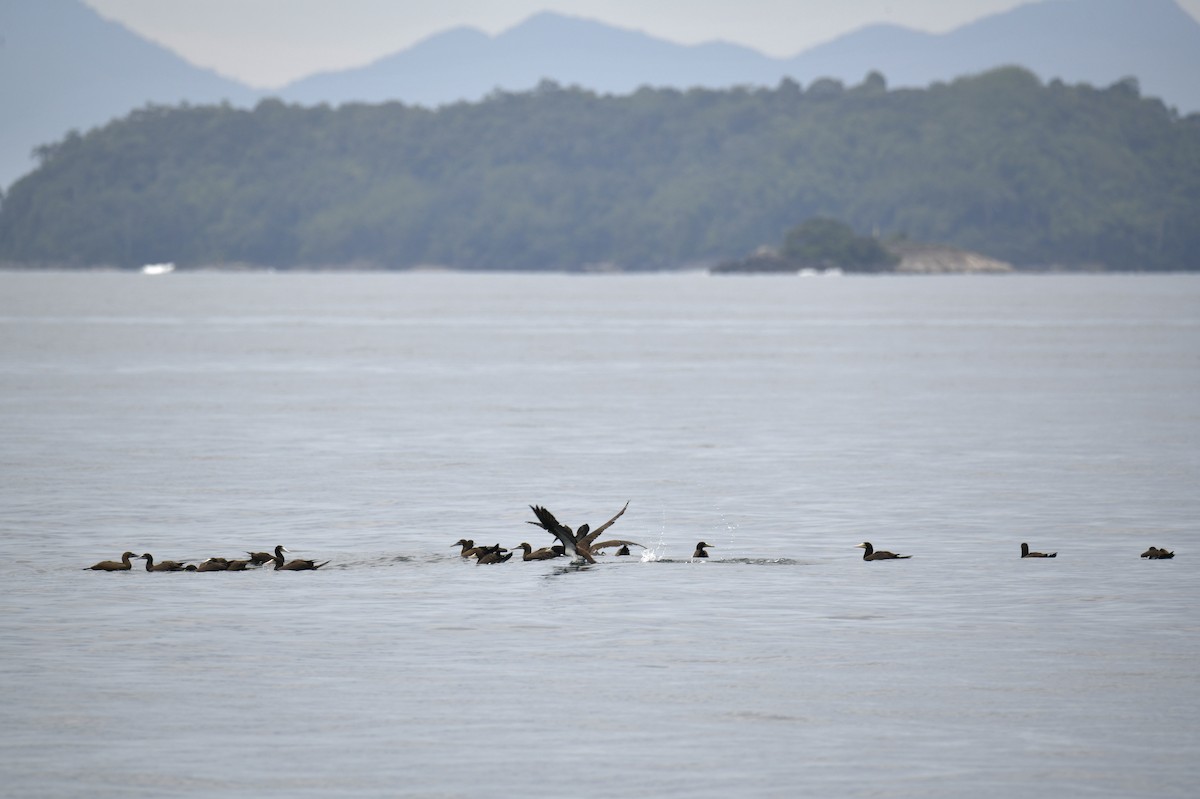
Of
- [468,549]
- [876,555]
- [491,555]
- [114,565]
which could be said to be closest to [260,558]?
[114,565]

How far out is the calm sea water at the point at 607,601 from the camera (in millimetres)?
17531

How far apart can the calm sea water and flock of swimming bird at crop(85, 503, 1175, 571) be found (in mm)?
260

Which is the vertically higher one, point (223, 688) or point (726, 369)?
point (726, 369)

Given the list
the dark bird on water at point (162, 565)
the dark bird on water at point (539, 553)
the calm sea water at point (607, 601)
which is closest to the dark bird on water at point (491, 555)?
the dark bird on water at point (539, 553)

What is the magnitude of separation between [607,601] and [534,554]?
10.9ft

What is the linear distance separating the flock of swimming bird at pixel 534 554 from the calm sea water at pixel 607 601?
26 cm

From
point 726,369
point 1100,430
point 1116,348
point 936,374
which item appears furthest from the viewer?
point 1116,348

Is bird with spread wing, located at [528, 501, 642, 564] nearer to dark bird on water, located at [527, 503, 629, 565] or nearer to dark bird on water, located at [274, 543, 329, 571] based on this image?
dark bird on water, located at [527, 503, 629, 565]

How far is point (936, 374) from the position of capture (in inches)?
2955

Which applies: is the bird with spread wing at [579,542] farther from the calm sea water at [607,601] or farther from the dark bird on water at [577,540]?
the calm sea water at [607,601]

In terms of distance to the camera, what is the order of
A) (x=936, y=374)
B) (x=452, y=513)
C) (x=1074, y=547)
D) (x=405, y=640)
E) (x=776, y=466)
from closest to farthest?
(x=405, y=640)
(x=1074, y=547)
(x=452, y=513)
(x=776, y=466)
(x=936, y=374)

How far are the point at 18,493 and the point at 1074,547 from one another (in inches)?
759

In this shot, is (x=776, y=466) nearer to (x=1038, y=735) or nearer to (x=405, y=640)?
(x=405, y=640)

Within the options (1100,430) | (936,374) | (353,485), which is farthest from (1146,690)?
(936,374)
